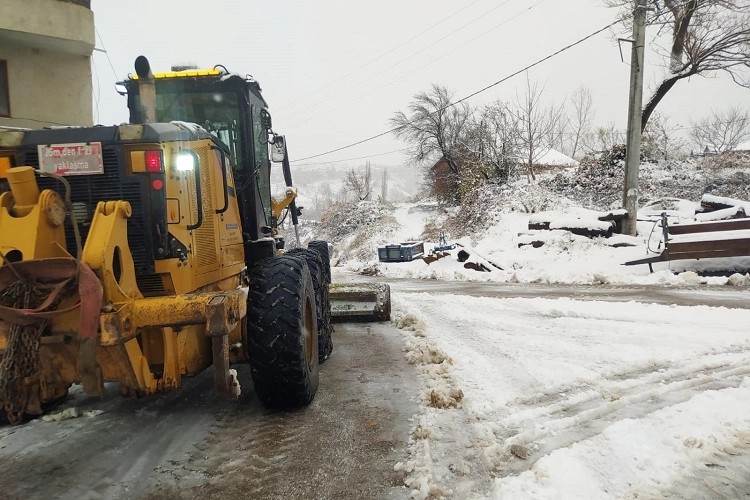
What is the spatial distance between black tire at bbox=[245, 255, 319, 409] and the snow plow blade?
3724mm

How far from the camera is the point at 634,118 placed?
47.8ft

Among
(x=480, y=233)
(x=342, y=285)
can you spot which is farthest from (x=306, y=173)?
(x=342, y=285)

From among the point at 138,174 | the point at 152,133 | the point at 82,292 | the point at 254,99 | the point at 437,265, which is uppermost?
the point at 254,99

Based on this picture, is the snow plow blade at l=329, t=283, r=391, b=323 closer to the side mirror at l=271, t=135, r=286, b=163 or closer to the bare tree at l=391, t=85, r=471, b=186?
the side mirror at l=271, t=135, r=286, b=163

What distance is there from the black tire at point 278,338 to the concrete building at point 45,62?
11.6m

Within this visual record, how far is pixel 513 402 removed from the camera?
3809 mm

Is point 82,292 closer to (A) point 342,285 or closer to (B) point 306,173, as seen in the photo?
(A) point 342,285

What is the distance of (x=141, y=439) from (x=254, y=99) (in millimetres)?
3506

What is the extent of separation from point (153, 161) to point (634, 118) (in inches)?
578

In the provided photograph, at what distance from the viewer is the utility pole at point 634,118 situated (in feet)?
46.9

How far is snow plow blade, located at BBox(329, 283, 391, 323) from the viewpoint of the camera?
301 inches

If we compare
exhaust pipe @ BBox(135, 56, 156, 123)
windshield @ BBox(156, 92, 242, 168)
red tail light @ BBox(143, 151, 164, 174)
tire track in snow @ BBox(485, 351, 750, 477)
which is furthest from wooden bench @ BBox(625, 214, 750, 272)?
red tail light @ BBox(143, 151, 164, 174)

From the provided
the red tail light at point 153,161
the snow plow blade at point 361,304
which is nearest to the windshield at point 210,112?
the red tail light at point 153,161

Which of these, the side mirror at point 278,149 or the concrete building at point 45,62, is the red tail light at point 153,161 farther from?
the concrete building at point 45,62
